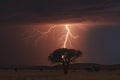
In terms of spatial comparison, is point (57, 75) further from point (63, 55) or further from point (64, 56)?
point (63, 55)

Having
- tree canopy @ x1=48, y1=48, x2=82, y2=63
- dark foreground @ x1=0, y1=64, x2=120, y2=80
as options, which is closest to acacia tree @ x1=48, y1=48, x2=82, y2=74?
tree canopy @ x1=48, y1=48, x2=82, y2=63

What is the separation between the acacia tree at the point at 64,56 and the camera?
9619cm

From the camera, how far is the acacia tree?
96194mm

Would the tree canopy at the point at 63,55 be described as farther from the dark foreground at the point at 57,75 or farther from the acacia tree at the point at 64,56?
the dark foreground at the point at 57,75

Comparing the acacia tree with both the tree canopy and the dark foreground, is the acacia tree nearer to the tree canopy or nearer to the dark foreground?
the tree canopy

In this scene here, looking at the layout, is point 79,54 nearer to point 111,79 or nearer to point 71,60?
point 71,60

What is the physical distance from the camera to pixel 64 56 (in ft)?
319

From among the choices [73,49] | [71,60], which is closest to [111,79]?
[71,60]

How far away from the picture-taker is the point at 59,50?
4001 inches

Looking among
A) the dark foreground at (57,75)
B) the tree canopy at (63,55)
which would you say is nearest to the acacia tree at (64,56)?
the tree canopy at (63,55)

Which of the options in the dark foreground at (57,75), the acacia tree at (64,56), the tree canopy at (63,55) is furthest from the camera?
the tree canopy at (63,55)

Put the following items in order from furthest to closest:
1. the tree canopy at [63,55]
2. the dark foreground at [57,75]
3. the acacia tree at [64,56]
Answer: the tree canopy at [63,55] < the acacia tree at [64,56] < the dark foreground at [57,75]

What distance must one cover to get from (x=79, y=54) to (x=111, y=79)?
150 feet

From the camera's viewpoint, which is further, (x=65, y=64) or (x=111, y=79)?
(x=65, y=64)
